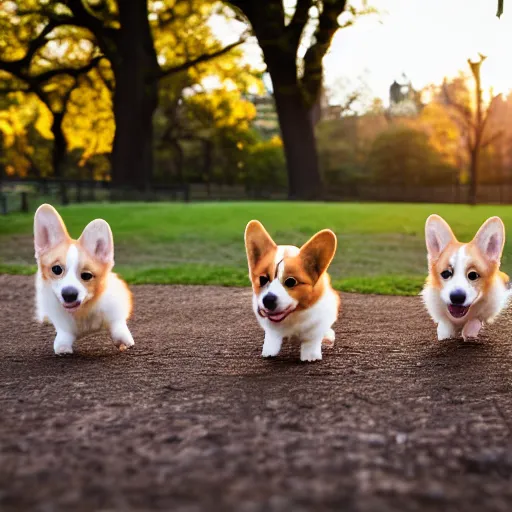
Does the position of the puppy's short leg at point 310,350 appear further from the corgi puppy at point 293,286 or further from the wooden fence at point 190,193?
the wooden fence at point 190,193

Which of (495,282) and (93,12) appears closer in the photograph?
(495,282)

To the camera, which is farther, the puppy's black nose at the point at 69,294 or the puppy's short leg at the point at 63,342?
the puppy's short leg at the point at 63,342

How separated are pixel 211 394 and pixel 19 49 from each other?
1119 cm

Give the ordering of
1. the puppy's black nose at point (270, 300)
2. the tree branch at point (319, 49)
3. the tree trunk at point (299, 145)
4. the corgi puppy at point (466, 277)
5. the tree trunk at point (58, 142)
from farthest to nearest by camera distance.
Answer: the tree trunk at point (58, 142) → the tree trunk at point (299, 145) → the tree branch at point (319, 49) → the corgi puppy at point (466, 277) → the puppy's black nose at point (270, 300)

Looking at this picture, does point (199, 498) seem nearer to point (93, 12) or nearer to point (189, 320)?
point (189, 320)

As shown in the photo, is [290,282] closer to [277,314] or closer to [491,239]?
[277,314]

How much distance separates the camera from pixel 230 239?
7117 mm

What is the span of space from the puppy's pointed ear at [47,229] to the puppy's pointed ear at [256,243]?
72 centimetres

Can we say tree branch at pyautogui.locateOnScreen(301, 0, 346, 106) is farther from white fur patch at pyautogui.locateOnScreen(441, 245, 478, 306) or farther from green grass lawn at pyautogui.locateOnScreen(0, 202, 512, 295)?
white fur patch at pyautogui.locateOnScreen(441, 245, 478, 306)

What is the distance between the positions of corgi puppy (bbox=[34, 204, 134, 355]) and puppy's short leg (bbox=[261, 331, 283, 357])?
0.59 metres

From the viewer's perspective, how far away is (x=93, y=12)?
11125 millimetres

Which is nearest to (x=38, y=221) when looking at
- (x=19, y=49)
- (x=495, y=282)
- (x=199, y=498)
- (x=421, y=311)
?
(x=199, y=498)

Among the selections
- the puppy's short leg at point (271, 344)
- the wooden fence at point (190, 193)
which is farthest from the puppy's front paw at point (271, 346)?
the wooden fence at point (190, 193)

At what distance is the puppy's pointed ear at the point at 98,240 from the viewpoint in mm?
2607
